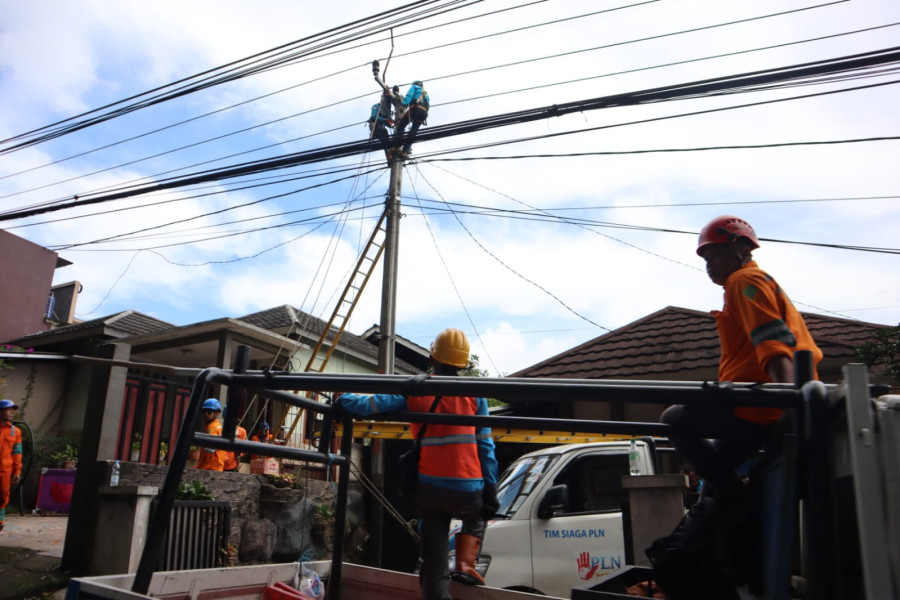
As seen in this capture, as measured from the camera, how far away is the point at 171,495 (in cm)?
216

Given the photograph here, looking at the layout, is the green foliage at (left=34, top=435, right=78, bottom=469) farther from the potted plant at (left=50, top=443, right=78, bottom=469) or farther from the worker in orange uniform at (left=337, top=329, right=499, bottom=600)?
the worker in orange uniform at (left=337, top=329, right=499, bottom=600)

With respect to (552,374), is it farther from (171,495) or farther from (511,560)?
(171,495)

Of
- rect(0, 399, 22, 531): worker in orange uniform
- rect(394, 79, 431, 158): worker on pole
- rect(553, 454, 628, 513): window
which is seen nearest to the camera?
rect(553, 454, 628, 513): window

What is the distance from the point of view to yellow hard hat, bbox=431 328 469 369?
339 cm

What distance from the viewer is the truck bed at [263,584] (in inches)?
115

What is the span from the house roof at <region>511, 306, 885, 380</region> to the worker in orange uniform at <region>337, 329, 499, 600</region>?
6664 mm

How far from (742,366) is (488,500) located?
1470 millimetres

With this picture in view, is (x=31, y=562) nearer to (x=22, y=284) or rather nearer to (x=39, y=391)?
(x=39, y=391)

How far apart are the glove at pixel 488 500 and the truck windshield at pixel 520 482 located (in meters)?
2.69

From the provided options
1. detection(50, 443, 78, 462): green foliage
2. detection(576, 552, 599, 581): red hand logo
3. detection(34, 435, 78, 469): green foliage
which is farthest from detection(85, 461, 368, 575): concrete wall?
detection(34, 435, 78, 469): green foliage

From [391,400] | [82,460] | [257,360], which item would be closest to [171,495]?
[391,400]

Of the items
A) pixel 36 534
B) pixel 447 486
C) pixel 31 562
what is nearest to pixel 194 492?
pixel 31 562

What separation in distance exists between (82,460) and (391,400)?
5640 mm

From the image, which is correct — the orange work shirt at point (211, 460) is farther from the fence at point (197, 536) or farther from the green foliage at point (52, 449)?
the green foliage at point (52, 449)
